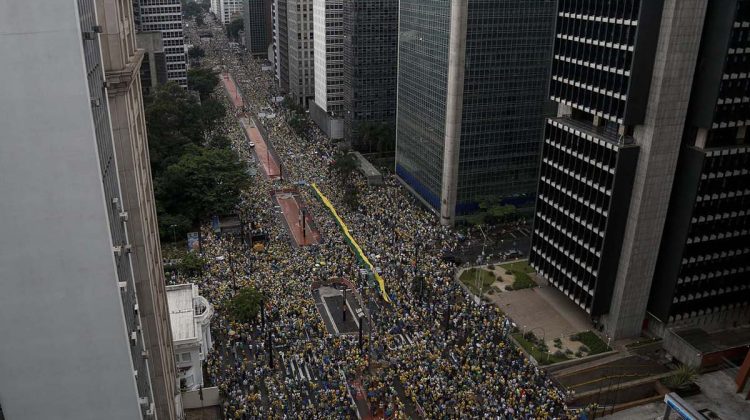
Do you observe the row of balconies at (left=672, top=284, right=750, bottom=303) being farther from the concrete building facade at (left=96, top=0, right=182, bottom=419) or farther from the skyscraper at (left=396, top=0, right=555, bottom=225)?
the concrete building facade at (left=96, top=0, right=182, bottom=419)

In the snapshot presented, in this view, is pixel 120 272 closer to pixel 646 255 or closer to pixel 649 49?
pixel 649 49

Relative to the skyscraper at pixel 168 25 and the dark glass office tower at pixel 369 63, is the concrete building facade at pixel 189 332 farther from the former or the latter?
the skyscraper at pixel 168 25

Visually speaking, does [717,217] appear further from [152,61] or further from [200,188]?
[152,61]

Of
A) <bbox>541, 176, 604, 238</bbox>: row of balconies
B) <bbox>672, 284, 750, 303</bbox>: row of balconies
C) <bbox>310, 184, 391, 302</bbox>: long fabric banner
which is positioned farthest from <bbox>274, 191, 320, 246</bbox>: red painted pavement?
<bbox>672, 284, 750, 303</bbox>: row of balconies

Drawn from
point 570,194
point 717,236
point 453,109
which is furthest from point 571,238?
point 453,109

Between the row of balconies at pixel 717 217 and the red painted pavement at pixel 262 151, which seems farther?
the red painted pavement at pixel 262 151

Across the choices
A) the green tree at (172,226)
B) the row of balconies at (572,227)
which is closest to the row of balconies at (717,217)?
the row of balconies at (572,227)
